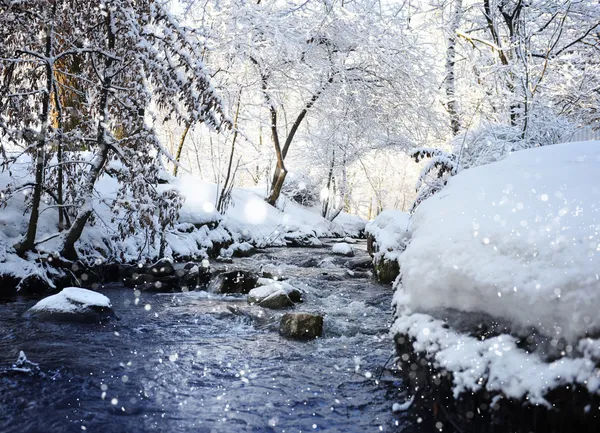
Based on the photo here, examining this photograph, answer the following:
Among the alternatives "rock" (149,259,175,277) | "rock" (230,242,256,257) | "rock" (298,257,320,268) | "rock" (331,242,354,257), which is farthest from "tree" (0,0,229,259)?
"rock" (331,242,354,257)

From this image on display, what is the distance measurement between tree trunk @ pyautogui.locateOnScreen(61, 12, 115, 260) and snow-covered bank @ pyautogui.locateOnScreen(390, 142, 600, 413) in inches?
201

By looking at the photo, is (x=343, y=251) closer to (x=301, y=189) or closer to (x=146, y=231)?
(x=146, y=231)

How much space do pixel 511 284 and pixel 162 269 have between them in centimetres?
647

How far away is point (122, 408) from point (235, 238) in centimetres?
1019

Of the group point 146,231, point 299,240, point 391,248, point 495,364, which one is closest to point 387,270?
point 391,248

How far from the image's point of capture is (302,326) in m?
4.91

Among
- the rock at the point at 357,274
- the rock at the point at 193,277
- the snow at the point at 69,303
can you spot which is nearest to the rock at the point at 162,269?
the rock at the point at 193,277

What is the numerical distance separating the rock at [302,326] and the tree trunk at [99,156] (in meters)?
3.67

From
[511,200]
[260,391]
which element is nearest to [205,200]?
[260,391]

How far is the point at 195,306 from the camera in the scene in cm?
623

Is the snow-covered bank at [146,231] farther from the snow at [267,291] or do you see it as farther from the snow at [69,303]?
the snow at [267,291]

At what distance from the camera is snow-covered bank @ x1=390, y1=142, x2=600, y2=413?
213 cm

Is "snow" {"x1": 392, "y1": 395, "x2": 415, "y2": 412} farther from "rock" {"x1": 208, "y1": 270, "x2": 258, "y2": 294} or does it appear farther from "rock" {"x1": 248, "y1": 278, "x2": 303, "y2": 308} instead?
"rock" {"x1": 208, "y1": 270, "x2": 258, "y2": 294}

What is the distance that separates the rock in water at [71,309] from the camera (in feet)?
16.3
